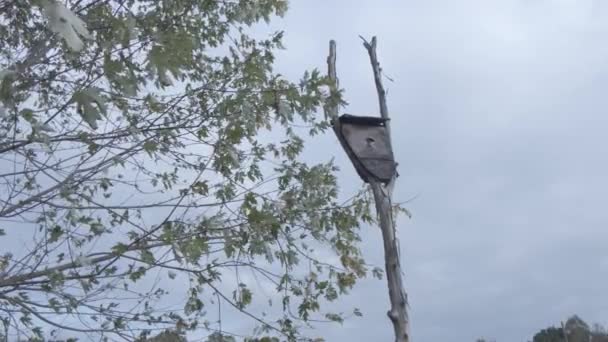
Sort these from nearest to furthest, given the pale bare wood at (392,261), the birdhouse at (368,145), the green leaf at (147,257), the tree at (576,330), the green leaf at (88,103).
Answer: the green leaf at (88,103) < the pale bare wood at (392,261) < the green leaf at (147,257) < the birdhouse at (368,145) < the tree at (576,330)

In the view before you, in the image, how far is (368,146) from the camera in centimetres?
589

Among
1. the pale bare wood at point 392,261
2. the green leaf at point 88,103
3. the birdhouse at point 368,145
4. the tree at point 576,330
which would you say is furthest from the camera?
the tree at point 576,330

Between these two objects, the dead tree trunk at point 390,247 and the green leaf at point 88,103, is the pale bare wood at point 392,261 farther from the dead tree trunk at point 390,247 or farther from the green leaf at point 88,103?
the green leaf at point 88,103

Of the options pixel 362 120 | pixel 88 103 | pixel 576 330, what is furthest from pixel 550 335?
pixel 88 103

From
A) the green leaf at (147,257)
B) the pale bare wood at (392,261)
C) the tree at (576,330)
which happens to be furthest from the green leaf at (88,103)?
the tree at (576,330)

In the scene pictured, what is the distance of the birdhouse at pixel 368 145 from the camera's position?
18.9ft

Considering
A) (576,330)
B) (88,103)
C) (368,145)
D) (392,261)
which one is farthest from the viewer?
(576,330)

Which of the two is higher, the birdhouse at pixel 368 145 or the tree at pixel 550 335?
the tree at pixel 550 335

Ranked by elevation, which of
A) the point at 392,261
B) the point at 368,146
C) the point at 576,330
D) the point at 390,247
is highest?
the point at 576,330

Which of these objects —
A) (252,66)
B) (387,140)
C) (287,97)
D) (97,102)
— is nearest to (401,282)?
(387,140)

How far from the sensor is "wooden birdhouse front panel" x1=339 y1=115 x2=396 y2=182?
577cm

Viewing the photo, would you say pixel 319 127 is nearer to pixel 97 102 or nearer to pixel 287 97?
pixel 287 97

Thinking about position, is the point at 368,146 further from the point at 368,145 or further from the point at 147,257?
the point at 147,257

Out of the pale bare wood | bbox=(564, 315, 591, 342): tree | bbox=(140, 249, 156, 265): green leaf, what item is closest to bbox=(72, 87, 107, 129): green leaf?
bbox=(140, 249, 156, 265): green leaf
